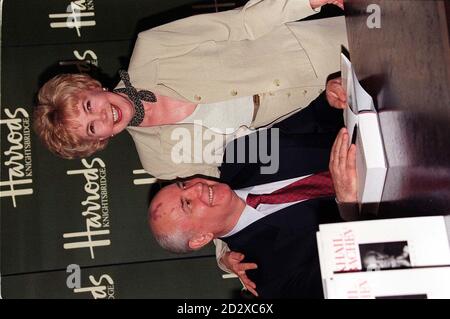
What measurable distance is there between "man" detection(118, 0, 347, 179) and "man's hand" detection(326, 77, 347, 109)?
0.59 feet

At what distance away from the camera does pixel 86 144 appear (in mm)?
2115

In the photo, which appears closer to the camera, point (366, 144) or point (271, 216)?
point (366, 144)

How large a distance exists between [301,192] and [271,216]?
0.13 metres

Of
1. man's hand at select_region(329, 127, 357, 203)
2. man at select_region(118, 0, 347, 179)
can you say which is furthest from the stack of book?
man at select_region(118, 0, 347, 179)

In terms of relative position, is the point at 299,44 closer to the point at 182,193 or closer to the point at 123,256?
the point at 182,193

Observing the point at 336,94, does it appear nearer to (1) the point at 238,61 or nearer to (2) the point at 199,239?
(1) the point at 238,61

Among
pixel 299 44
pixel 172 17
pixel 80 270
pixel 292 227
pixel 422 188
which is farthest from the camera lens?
pixel 172 17

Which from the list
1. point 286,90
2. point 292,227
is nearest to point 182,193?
point 292,227

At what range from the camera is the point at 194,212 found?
1.91 m

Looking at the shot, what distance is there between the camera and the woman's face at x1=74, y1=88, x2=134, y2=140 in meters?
2.03

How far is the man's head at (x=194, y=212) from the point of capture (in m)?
1.92

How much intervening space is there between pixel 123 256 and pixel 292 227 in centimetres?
100

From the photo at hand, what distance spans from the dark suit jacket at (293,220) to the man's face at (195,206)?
0.37 ft

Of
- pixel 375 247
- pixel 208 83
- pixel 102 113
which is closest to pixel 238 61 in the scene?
pixel 208 83
